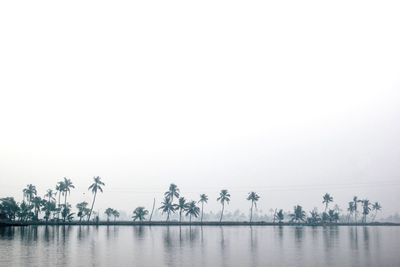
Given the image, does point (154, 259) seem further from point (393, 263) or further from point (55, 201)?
point (55, 201)

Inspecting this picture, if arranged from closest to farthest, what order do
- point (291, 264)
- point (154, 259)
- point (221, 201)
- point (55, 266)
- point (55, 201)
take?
1. point (55, 266)
2. point (291, 264)
3. point (154, 259)
4. point (55, 201)
5. point (221, 201)

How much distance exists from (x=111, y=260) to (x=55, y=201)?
13881 cm

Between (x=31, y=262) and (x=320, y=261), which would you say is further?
(x=320, y=261)

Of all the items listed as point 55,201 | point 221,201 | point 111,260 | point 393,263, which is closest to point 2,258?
point 111,260

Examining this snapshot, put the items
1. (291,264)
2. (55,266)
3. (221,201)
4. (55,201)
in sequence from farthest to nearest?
(221,201) < (55,201) < (291,264) < (55,266)

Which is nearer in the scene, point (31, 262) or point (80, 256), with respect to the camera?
point (31, 262)

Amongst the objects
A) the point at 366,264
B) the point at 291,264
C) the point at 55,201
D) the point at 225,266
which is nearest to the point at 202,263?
the point at 225,266

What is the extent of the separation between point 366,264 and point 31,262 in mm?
35212

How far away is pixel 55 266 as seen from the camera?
40.9 metres

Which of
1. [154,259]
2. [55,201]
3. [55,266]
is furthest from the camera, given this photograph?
[55,201]

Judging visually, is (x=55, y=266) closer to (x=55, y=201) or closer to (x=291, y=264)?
(x=291, y=264)

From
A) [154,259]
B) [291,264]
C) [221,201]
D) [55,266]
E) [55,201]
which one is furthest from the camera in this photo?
[221,201]

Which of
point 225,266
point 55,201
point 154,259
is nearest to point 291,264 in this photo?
point 225,266

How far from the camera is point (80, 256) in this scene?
5022cm
